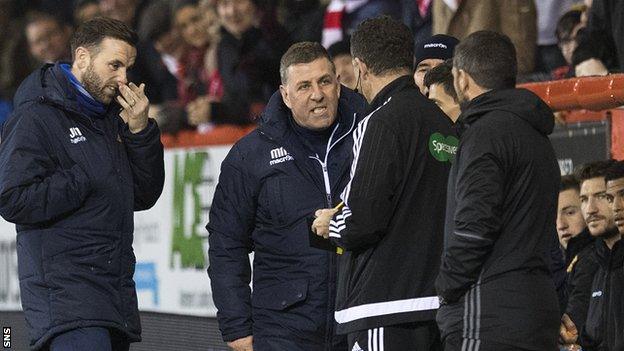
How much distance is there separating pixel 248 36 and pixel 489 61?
6252 millimetres

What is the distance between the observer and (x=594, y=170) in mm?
6402

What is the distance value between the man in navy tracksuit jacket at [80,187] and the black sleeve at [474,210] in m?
1.56

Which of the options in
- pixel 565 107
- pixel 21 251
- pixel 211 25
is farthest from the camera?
pixel 211 25

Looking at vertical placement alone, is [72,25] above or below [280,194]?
above

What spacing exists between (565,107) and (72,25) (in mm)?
8473

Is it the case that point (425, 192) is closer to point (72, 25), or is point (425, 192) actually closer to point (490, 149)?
point (490, 149)

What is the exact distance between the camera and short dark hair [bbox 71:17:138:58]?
580cm

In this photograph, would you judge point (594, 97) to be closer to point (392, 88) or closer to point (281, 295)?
point (392, 88)

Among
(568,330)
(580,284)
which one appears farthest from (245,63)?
(568,330)

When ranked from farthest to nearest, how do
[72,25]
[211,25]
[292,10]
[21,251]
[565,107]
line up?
1. [72,25]
2. [211,25]
3. [292,10]
4. [565,107]
5. [21,251]

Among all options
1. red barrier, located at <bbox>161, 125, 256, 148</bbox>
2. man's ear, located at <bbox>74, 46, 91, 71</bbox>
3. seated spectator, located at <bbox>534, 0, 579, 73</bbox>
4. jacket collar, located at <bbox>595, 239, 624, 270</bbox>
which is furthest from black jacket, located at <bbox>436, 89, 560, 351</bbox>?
red barrier, located at <bbox>161, 125, 256, 148</bbox>

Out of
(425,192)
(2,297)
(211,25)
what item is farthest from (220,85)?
(425,192)

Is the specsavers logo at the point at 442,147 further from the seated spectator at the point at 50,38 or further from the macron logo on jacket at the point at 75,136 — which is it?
the seated spectator at the point at 50,38

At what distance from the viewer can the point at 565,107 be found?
656 centimetres
